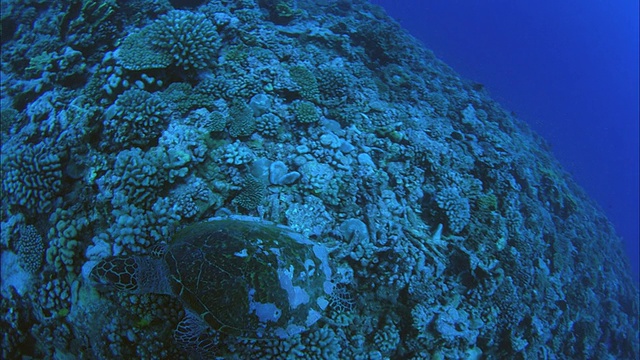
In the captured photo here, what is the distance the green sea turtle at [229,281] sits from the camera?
3283 mm

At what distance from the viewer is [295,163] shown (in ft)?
17.5

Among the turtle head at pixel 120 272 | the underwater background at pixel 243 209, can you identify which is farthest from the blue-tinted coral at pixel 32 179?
the turtle head at pixel 120 272

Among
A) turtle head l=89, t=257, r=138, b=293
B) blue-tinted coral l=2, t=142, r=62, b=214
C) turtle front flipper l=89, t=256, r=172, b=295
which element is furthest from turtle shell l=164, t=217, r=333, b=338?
blue-tinted coral l=2, t=142, r=62, b=214

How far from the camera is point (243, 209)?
471 cm

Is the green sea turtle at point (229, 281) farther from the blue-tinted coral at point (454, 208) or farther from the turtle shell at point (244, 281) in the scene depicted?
the blue-tinted coral at point (454, 208)

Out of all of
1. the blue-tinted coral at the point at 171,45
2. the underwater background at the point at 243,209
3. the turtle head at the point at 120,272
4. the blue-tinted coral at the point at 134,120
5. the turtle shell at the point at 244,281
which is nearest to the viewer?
the turtle shell at the point at 244,281

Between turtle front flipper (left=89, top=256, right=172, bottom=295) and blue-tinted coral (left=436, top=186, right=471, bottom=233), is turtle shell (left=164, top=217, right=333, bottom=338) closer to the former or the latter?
turtle front flipper (left=89, top=256, right=172, bottom=295)

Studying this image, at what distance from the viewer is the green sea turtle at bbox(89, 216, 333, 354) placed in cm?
328

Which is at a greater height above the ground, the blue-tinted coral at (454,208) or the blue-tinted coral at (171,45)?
the blue-tinted coral at (454,208)

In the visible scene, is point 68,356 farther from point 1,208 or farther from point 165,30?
point 165,30

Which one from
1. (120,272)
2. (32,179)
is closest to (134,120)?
(32,179)

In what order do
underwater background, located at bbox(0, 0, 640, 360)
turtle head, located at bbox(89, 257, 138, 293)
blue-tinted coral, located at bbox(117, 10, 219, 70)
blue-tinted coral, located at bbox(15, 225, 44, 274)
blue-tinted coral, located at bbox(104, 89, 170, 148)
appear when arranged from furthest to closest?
1. blue-tinted coral, located at bbox(117, 10, 219, 70)
2. blue-tinted coral, located at bbox(104, 89, 170, 148)
3. blue-tinted coral, located at bbox(15, 225, 44, 274)
4. underwater background, located at bbox(0, 0, 640, 360)
5. turtle head, located at bbox(89, 257, 138, 293)

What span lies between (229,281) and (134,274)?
114 cm

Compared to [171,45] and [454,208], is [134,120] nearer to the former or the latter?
[171,45]
